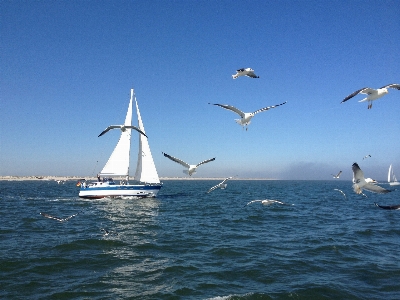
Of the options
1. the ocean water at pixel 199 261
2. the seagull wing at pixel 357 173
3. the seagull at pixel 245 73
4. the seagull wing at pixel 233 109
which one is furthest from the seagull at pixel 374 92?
the ocean water at pixel 199 261

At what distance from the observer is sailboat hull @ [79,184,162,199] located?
134ft

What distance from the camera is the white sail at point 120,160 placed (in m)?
41.9

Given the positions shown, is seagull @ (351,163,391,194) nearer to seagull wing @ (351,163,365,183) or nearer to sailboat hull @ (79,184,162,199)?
seagull wing @ (351,163,365,183)

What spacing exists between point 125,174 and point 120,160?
2020mm

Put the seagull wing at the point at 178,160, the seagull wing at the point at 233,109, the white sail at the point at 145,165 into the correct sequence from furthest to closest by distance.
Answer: the white sail at the point at 145,165 < the seagull wing at the point at 178,160 < the seagull wing at the point at 233,109

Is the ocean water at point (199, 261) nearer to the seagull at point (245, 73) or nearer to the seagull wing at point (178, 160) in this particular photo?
the seagull wing at point (178, 160)

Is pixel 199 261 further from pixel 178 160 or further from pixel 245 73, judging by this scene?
pixel 245 73

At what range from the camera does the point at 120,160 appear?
139ft

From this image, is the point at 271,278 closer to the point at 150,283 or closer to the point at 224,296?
the point at 224,296

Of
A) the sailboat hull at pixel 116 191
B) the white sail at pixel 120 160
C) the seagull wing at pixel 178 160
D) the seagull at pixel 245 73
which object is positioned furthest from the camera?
the white sail at pixel 120 160

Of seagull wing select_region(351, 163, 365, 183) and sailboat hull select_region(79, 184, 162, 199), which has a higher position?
seagull wing select_region(351, 163, 365, 183)

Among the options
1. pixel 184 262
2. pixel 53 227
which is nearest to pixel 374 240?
pixel 184 262

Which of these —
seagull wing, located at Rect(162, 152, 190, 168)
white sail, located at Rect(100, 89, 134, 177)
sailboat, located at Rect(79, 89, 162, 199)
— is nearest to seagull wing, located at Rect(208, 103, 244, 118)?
seagull wing, located at Rect(162, 152, 190, 168)

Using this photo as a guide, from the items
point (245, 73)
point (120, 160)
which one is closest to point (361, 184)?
point (245, 73)
